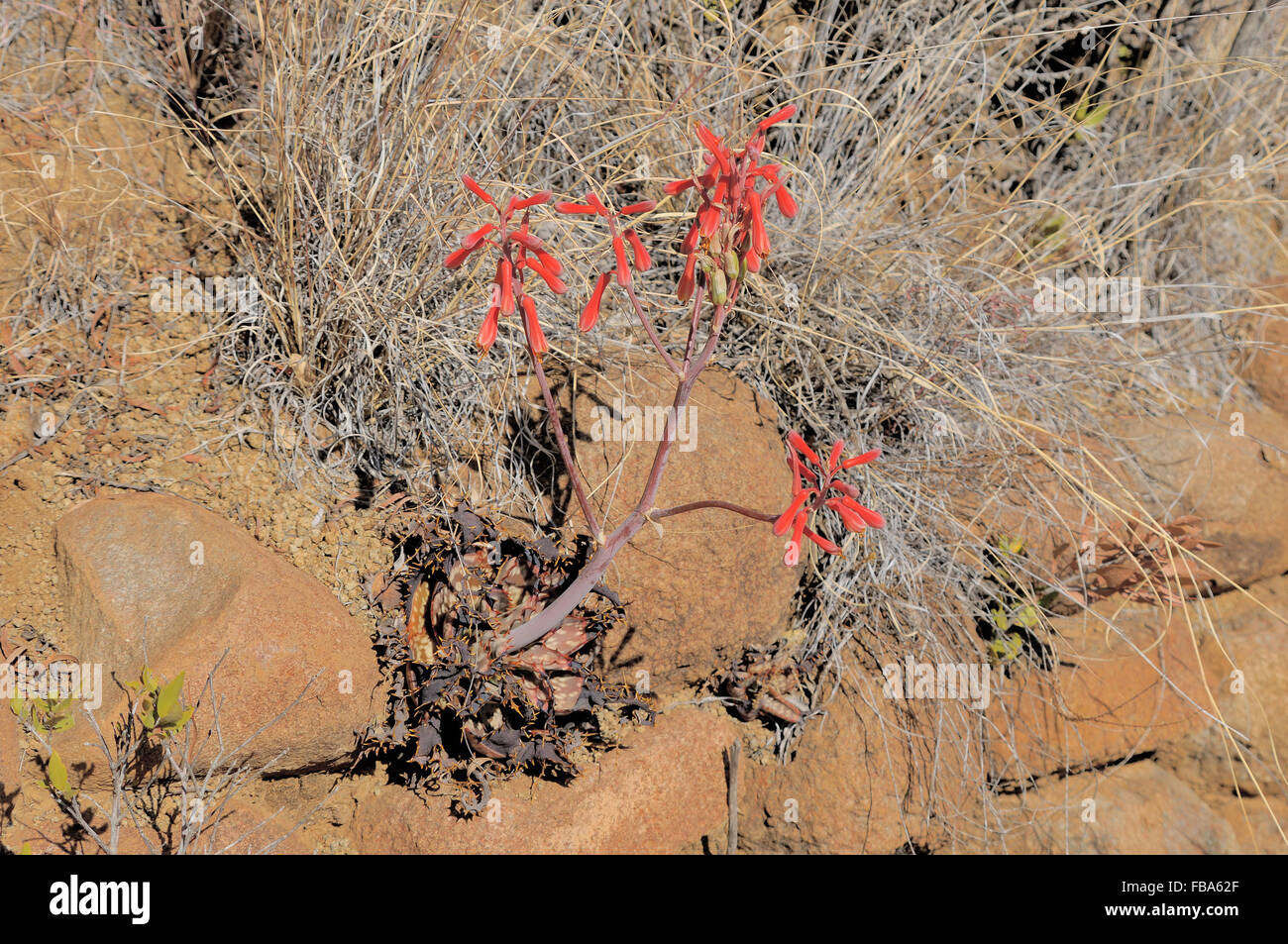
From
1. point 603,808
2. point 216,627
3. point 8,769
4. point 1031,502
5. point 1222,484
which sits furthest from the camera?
point 1222,484

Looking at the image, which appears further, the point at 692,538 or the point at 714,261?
the point at 692,538

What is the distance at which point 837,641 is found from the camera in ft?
8.44

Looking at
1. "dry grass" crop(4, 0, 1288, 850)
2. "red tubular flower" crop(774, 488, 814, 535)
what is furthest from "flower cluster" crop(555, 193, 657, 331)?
"dry grass" crop(4, 0, 1288, 850)

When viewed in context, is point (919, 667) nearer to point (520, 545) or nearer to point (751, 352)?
point (751, 352)

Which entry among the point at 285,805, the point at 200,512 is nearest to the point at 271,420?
the point at 200,512

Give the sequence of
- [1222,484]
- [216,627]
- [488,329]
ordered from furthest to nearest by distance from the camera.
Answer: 1. [1222,484]
2. [216,627]
3. [488,329]

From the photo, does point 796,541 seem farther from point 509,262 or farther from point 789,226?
point 789,226

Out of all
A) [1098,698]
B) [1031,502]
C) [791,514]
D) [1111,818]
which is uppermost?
[1031,502]

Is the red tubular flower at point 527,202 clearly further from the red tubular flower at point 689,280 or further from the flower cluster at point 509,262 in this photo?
the red tubular flower at point 689,280

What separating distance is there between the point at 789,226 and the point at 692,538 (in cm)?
124

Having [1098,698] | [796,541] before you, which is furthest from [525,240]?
[1098,698]

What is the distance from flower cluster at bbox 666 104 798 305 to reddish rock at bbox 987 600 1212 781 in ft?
5.76

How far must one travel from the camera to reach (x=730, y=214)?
5.16 ft

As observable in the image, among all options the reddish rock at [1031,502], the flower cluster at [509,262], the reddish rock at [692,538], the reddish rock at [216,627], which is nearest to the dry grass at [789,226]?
the reddish rock at [1031,502]
